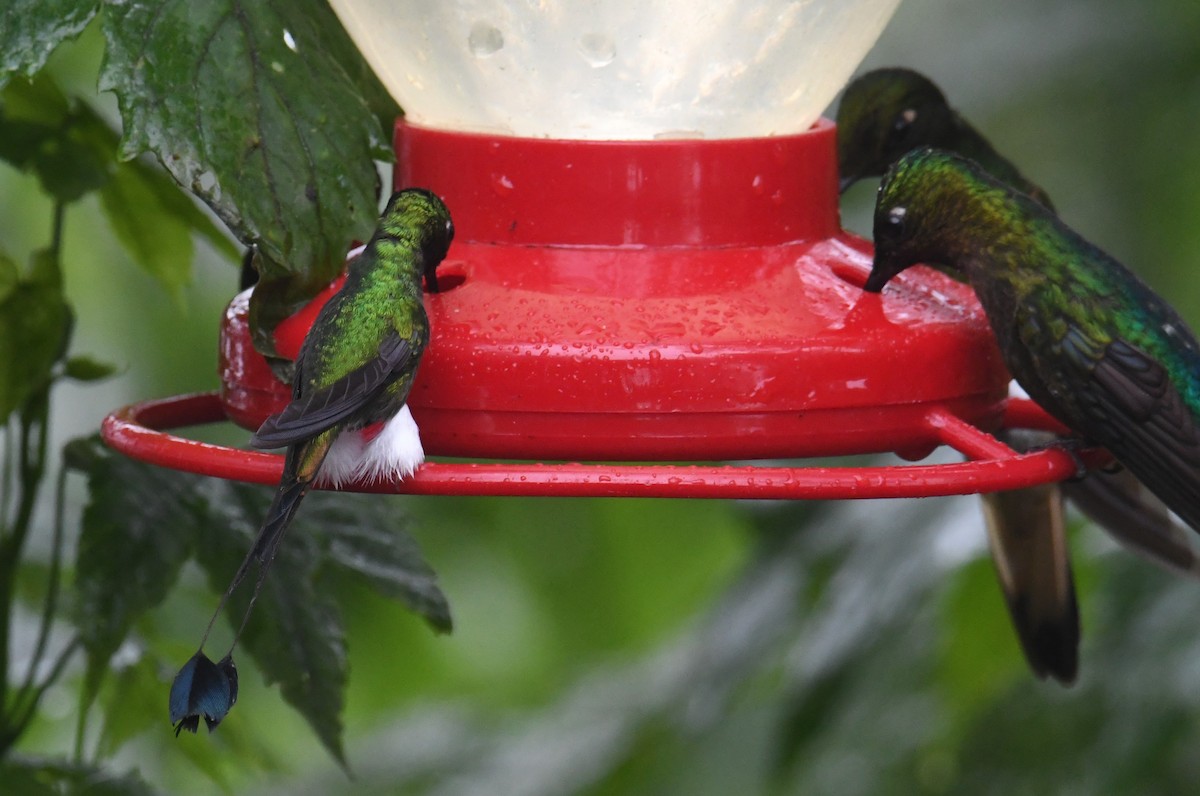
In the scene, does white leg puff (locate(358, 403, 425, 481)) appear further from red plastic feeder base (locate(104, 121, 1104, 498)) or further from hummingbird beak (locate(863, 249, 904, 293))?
hummingbird beak (locate(863, 249, 904, 293))

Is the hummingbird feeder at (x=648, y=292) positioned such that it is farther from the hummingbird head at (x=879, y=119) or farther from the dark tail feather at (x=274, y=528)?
the hummingbird head at (x=879, y=119)

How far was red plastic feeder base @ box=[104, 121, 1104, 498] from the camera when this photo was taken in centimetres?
149

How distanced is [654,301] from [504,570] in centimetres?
364

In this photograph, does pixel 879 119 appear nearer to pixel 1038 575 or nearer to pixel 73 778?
pixel 1038 575

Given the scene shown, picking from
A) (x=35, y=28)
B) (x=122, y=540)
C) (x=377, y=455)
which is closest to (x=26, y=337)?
(x=122, y=540)

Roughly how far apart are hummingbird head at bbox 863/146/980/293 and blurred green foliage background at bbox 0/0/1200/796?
30.1 inches

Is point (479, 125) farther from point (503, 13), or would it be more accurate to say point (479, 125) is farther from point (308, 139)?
point (308, 139)

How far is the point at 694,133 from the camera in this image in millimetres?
1985

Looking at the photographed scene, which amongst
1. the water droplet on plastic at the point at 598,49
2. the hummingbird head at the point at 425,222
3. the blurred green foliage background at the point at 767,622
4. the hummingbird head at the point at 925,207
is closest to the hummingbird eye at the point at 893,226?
the hummingbird head at the point at 925,207

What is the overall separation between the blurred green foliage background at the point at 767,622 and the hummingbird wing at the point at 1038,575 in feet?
0.92

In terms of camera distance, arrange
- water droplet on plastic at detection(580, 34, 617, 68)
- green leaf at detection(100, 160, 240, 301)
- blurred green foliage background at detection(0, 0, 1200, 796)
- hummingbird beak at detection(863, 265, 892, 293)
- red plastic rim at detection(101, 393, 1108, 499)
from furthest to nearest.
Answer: blurred green foliage background at detection(0, 0, 1200, 796), green leaf at detection(100, 160, 240, 301), water droplet on plastic at detection(580, 34, 617, 68), hummingbird beak at detection(863, 265, 892, 293), red plastic rim at detection(101, 393, 1108, 499)

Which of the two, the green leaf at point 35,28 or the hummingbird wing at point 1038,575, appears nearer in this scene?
the green leaf at point 35,28

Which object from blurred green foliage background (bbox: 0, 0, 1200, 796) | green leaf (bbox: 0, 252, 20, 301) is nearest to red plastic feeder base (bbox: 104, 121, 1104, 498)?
green leaf (bbox: 0, 252, 20, 301)

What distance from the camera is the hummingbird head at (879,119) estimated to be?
2.44m
